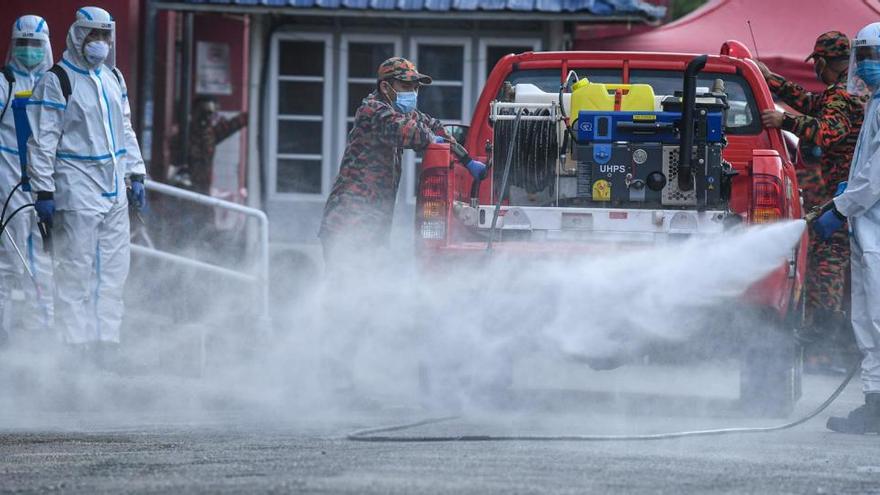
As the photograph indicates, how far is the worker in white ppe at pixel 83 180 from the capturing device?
9281 mm

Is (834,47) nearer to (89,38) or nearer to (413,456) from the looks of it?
(89,38)

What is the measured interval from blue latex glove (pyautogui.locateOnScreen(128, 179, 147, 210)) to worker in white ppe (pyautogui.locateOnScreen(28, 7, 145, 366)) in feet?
0.48

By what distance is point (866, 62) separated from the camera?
8.23m

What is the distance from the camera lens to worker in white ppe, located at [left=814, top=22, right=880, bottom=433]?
7793 millimetres

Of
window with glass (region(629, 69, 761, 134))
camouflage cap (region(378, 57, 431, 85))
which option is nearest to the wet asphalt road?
window with glass (region(629, 69, 761, 134))

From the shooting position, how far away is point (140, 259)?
12.4 m

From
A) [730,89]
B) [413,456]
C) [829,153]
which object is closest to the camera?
[413,456]

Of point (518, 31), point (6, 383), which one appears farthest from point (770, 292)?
point (518, 31)

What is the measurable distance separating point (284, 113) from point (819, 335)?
22.0 feet

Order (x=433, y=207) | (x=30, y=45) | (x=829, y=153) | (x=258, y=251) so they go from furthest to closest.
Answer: (x=258, y=251)
(x=30, y=45)
(x=829, y=153)
(x=433, y=207)

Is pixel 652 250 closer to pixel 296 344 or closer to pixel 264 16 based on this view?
pixel 296 344

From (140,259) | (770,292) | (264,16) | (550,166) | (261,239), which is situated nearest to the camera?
(770,292)

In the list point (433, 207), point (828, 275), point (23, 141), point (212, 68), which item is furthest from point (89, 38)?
point (212, 68)

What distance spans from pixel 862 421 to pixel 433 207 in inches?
89.0
